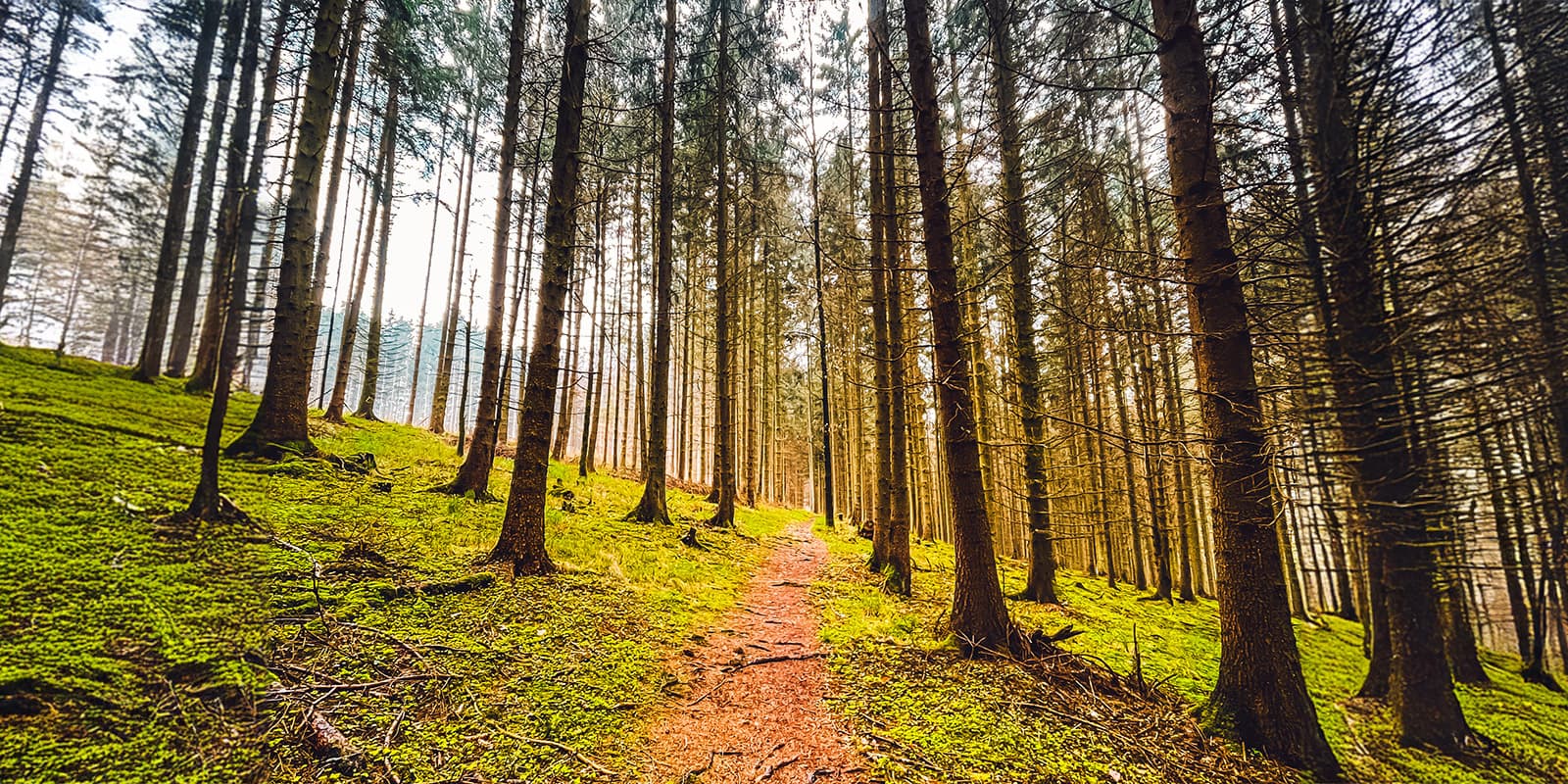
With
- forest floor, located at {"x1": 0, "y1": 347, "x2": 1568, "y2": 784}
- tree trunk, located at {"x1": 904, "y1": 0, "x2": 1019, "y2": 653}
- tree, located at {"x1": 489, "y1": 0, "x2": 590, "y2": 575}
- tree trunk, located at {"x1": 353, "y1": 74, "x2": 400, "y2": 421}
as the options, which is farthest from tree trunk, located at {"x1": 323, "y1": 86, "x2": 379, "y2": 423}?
tree trunk, located at {"x1": 904, "y1": 0, "x2": 1019, "y2": 653}

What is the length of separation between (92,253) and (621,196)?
38.6m

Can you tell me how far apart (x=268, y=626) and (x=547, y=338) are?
339 centimetres

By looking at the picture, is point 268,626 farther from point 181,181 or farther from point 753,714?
point 181,181

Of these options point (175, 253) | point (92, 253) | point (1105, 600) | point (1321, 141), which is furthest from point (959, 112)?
point (92, 253)

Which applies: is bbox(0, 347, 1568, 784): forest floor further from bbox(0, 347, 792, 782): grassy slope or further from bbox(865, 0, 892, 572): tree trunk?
bbox(865, 0, 892, 572): tree trunk

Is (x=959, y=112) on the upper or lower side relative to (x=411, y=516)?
upper

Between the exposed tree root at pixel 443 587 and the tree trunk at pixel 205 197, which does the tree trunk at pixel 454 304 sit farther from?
the exposed tree root at pixel 443 587

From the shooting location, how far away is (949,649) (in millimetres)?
4703

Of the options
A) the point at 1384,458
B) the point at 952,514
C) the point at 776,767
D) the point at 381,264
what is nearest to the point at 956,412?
the point at 952,514

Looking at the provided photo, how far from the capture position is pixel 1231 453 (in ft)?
11.9

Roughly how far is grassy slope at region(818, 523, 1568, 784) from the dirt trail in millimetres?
302

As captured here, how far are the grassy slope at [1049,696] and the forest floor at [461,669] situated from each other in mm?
33

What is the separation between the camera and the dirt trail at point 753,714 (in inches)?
119

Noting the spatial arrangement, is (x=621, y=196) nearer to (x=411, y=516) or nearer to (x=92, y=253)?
(x=411, y=516)
